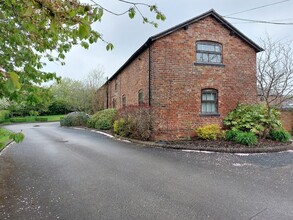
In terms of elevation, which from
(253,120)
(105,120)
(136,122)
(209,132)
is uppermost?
(253,120)

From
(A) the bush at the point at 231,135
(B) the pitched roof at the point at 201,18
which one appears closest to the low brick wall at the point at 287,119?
(B) the pitched roof at the point at 201,18

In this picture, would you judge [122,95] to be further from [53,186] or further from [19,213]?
[19,213]

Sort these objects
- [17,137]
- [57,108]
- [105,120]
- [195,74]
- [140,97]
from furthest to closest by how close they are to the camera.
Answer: [57,108]
[105,120]
[140,97]
[195,74]
[17,137]

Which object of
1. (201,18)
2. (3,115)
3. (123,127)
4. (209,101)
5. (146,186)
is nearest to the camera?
(146,186)

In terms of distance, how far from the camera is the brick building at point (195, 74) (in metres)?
11.5

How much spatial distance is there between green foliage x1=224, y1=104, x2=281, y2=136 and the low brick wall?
10.7 feet

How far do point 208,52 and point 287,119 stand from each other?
23.8 ft

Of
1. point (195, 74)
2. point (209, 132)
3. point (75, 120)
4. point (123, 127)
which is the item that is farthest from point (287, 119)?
point (75, 120)

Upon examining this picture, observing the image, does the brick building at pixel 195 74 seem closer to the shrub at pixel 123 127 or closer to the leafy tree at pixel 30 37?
the shrub at pixel 123 127

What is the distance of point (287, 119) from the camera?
14562 millimetres

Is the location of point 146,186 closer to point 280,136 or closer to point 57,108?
point 280,136

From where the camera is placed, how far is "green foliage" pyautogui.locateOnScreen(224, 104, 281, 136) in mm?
11039

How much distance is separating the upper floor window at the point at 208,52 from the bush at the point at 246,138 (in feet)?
14.7

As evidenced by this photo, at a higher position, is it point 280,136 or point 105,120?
point 105,120
